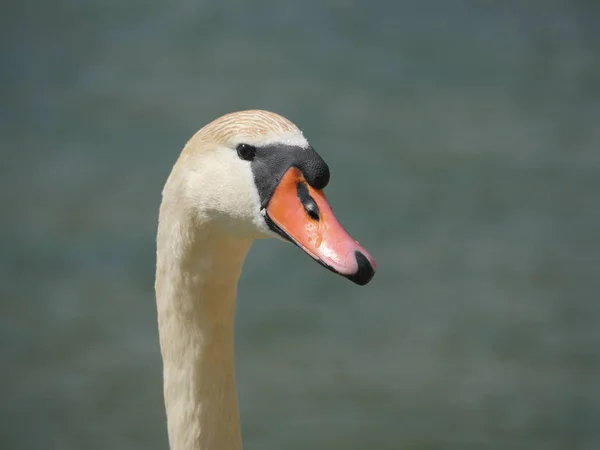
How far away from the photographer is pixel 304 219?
2.25 meters

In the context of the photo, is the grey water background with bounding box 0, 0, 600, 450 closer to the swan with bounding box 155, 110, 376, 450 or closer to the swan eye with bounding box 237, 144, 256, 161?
the swan with bounding box 155, 110, 376, 450

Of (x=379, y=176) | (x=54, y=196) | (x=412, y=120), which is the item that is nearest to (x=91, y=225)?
(x=54, y=196)

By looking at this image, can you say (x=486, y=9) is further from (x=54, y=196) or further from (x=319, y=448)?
(x=319, y=448)

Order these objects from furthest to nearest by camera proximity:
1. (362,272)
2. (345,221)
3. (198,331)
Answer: (345,221)
(198,331)
(362,272)

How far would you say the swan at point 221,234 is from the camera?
2258mm

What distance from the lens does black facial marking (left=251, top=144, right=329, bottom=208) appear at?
2.26m

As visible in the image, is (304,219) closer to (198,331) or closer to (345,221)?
(198,331)

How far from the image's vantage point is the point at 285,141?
227cm

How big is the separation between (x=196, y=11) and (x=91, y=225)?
7.20 ft

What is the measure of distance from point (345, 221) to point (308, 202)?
349 centimetres

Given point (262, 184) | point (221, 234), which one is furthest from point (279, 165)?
point (221, 234)

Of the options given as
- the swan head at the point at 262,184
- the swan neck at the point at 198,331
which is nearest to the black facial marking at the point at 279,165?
the swan head at the point at 262,184

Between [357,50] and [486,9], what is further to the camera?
[486,9]

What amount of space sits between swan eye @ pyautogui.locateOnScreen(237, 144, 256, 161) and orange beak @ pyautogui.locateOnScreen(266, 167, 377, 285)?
3.5 inches
